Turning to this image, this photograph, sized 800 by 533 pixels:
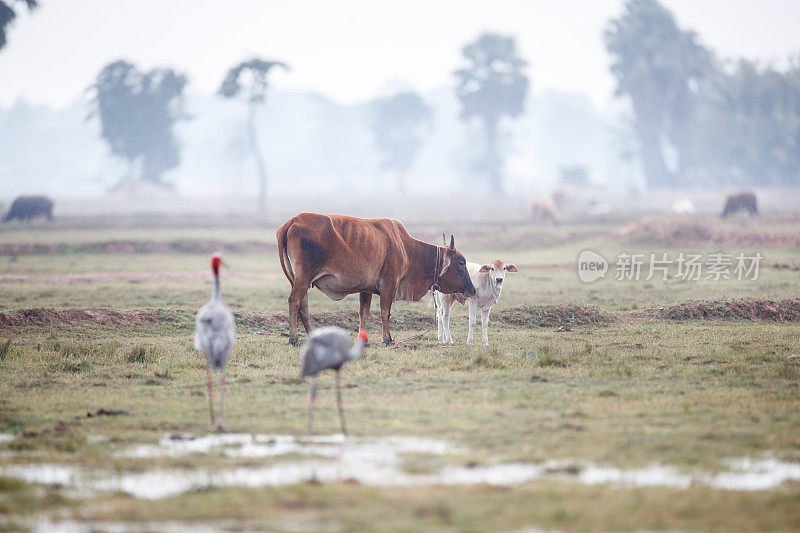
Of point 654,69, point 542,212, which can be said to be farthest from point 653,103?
point 542,212

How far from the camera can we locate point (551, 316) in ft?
59.8

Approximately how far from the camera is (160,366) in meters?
13.6

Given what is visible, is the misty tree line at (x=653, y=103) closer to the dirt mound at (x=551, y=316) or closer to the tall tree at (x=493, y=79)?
the tall tree at (x=493, y=79)

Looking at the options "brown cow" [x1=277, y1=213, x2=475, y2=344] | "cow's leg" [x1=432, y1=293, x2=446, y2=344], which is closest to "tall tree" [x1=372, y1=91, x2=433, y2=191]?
"brown cow" [x1=277, y1=213, x2=475, y2=344]

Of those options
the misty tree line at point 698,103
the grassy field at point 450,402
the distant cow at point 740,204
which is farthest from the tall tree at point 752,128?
the grassy field at point 450,402

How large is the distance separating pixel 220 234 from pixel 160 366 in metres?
A: 30.5

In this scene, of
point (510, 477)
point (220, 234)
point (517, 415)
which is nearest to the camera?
point (510, 477)

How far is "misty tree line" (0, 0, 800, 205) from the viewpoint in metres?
93.1

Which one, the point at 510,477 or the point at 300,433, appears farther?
the point at 300,433

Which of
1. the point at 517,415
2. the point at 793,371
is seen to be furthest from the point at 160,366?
the point at 793,371

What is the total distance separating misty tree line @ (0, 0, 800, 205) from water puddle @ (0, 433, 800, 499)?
8126cm

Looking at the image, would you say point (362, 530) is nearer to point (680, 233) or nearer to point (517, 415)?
point (517, 415)

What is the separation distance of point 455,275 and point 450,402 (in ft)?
16.6

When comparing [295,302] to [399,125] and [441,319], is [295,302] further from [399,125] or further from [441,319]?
[399,125]
